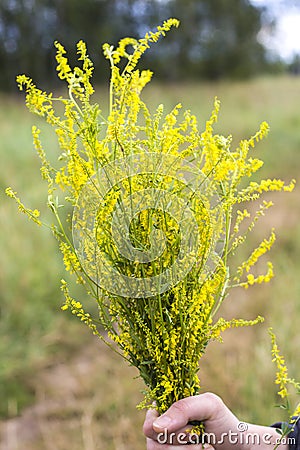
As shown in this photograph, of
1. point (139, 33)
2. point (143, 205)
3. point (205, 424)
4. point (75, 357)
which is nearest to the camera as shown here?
point (143, 205)

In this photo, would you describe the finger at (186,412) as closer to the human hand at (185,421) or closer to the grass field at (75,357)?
the human hand at (185,421)

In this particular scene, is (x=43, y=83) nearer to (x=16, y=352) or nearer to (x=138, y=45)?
(x=16, y=352)

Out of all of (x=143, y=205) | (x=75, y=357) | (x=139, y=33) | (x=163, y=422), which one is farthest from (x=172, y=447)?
(x=139, y=33)

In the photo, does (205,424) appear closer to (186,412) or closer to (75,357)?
(186,412)

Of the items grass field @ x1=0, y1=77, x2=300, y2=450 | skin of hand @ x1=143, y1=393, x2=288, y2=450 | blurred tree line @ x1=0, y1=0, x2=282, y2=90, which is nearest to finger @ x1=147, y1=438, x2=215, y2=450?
skin of hand @ x1=143, y1=393, x2=288, y2=450

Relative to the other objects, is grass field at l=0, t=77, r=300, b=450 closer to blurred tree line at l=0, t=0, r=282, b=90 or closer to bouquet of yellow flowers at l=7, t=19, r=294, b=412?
bouquet of yellow flowers at l=7, t=19, r=294, b=412

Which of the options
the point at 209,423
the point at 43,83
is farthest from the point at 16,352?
the point at 43,83

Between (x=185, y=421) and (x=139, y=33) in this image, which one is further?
(x=139, y=33)
